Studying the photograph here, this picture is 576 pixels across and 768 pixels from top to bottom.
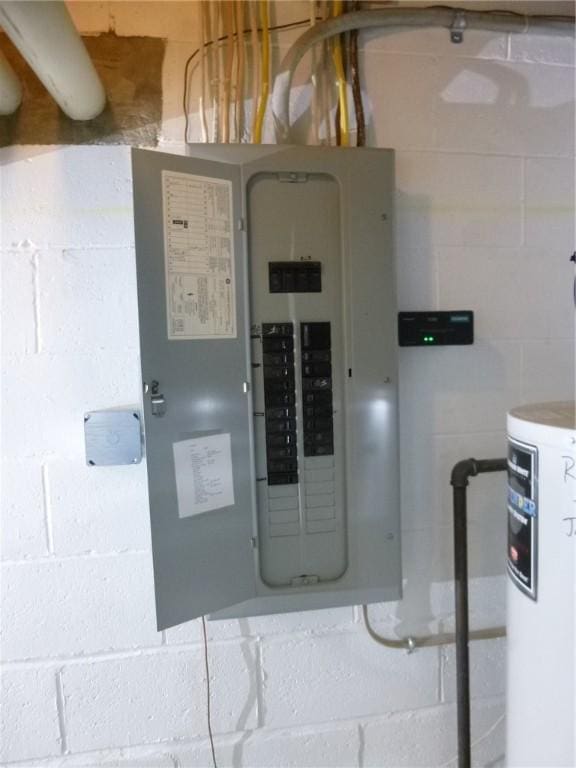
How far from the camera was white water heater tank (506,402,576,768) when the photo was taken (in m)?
0.67

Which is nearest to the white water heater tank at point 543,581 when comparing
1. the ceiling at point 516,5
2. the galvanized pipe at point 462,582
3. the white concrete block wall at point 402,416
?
the galvanized pipe at point 462,582

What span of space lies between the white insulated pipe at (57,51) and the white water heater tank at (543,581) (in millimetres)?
1008

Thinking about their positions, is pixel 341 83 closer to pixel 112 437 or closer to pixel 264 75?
pixel 264 75

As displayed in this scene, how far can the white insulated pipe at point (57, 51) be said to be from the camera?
0.68m

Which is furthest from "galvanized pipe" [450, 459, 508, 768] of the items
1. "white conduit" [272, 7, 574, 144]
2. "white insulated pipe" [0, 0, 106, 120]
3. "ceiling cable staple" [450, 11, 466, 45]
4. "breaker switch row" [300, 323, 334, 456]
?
"white insulated pipe" [0, 0, 106, 120]

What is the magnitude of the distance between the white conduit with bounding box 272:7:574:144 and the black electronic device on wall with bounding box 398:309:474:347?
0.50m

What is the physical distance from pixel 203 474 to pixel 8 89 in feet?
2.85

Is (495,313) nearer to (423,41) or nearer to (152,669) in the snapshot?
(423,41)

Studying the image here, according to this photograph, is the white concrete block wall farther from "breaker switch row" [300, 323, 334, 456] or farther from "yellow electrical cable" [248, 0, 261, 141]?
"breaker switch row" [300, 323, 334, 456]

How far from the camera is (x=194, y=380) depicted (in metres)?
0.86

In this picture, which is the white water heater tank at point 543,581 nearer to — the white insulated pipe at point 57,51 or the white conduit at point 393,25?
the white conduit at point 393,25

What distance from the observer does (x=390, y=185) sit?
91cm

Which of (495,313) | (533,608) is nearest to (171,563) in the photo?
(533,608)

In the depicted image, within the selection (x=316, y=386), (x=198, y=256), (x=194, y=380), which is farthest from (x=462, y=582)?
(x=198, y=256)
